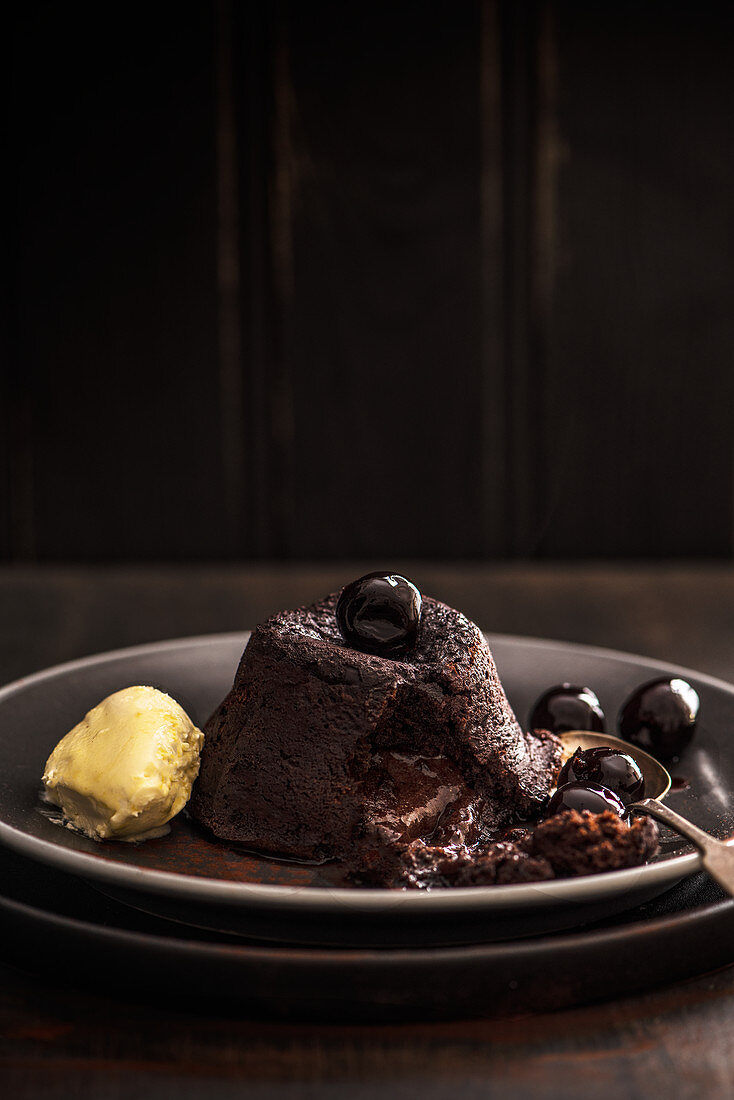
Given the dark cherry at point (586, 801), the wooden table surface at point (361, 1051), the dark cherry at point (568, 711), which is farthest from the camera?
the dark cherry at point (568, 711)

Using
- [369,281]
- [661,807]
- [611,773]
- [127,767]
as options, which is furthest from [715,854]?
[369,281]

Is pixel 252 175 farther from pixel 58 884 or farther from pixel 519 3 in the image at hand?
pixel 58 884

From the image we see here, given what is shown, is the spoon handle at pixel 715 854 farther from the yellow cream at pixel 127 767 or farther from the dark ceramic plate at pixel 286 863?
the yellow cream at pixel 127 767

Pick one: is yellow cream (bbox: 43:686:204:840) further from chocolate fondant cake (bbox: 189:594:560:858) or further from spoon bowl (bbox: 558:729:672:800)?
spoon bowl (bbox: 558:729:672:800)

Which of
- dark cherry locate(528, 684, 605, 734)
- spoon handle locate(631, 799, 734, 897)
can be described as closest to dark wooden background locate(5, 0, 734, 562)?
dark cherry locate(528, 684, 605, 734)

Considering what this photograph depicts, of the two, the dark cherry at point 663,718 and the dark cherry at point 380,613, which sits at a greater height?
the dark cherry at point 380,613

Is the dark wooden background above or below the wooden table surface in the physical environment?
above

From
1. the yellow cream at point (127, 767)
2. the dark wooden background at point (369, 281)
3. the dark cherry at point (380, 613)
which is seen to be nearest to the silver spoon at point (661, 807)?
the dark cherry at point (380, 613)
